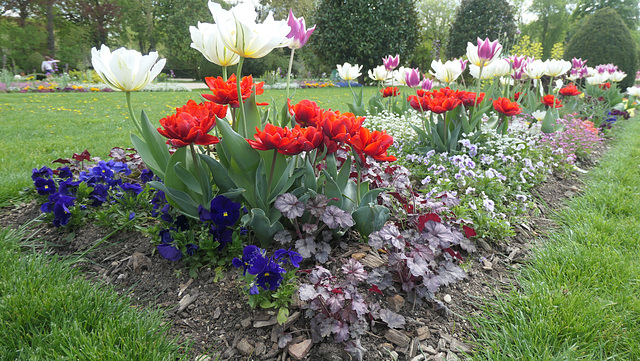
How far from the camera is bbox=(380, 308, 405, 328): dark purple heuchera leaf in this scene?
1538 millimetres

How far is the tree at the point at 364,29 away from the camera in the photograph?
15641 millimetres

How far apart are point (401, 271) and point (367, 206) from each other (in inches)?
14.6

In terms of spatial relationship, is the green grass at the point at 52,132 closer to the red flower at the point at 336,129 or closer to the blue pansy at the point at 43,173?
the blue pansy at the point at 43,173

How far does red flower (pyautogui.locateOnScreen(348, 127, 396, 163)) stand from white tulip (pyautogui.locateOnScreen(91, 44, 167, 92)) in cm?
97

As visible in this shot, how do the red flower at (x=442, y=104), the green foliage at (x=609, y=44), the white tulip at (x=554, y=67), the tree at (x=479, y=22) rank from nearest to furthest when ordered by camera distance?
the red flower at (x=442, y=104) → the white tulip at (x=554, y=67) → the green foliage at (x=609, y=44) → the tree at (x=479, y=22)

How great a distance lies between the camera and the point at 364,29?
51.8 feet

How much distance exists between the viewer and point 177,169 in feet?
5.61

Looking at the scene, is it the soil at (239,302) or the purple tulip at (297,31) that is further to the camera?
the purple tulip at (297,31)

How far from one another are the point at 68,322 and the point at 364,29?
16285 millimetres

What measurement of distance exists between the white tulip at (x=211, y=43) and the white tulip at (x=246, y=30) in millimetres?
144

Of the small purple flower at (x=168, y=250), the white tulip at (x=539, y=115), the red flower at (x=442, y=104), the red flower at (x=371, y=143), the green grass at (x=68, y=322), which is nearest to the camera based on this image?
the green grass at (x=68, y=322)

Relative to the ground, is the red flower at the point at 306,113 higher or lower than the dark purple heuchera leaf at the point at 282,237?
higher

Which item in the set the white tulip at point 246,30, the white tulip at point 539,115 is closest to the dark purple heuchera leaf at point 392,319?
the white tulip at point 246,30

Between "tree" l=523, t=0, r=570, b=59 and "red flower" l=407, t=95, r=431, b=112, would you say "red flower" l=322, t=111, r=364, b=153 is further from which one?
"tree" l=523, t=0, r=570, b=59
